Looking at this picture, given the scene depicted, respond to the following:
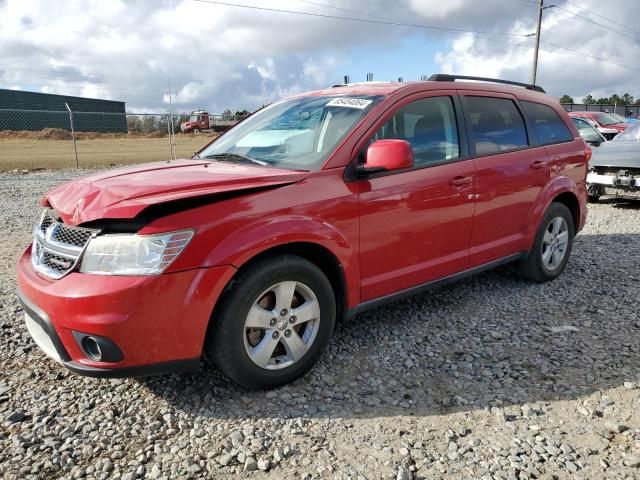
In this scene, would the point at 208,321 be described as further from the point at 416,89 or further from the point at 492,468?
the point at 416,89

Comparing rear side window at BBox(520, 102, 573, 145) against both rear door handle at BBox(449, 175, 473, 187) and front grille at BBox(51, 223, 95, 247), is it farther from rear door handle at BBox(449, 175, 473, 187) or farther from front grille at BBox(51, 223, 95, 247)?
front grille at BBox(51, 223, 95, 247)

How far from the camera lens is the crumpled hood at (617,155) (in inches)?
348

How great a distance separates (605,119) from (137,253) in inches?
789

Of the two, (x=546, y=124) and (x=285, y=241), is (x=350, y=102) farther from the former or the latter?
(x=546, y=124)

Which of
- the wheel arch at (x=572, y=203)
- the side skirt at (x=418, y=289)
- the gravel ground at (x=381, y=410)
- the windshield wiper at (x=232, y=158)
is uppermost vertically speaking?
the windshield wiper at (x=232, y=158)

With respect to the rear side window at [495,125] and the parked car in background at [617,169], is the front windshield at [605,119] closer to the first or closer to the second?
the parked car in background at [617,169]

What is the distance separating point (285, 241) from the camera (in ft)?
9.37

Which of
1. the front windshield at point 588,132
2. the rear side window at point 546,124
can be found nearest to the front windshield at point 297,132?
the rear side window at point 546,124

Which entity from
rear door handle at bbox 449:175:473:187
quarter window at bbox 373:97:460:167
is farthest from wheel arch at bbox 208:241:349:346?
rear door handle at bbox 449:175:473:187

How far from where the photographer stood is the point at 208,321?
2.69 metres

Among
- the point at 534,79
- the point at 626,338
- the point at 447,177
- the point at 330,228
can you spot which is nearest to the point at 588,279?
the point at 626,338

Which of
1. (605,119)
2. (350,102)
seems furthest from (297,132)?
(605,119)

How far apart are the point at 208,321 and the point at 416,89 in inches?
88.3

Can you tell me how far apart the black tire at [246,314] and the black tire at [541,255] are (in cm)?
254
